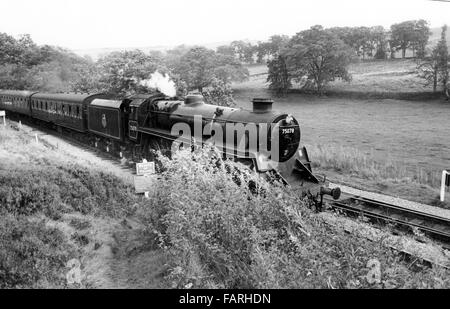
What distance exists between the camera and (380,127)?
28531 millimetres

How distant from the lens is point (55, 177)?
9.12m

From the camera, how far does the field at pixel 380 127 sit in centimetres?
1605

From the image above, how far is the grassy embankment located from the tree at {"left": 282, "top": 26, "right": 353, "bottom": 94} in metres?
32.7

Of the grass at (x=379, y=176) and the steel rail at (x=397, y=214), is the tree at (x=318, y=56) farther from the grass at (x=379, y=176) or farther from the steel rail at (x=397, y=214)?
the steel rail at (x=397, y=214)

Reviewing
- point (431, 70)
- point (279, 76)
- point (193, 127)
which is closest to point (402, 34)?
point (431, 70)

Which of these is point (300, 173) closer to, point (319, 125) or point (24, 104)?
point (319, 125)

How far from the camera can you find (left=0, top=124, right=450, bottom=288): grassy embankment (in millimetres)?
5004

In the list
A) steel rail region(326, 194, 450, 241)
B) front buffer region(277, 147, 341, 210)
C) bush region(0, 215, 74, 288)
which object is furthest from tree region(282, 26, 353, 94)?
bush region(0, 215, 74, 288)

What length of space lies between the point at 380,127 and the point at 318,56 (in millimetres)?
13214

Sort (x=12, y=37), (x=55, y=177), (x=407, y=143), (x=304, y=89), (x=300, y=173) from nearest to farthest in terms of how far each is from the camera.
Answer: (x=55, y=177), (x=300, y=173), (x=407, y=143), (x=12, y=37), (x=304, y=89)

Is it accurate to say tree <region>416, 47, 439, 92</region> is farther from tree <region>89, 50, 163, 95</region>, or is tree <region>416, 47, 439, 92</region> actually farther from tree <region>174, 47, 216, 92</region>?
tree <region>89, 50, 163, 95</region>

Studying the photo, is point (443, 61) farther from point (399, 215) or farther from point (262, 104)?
point (262, 104)
